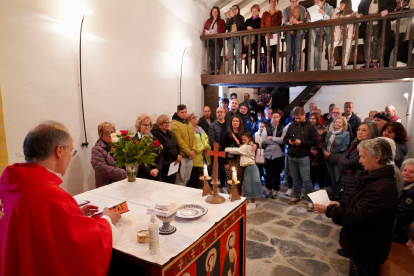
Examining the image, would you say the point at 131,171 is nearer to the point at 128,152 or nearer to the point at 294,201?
the point at 128,152

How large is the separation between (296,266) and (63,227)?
255cm

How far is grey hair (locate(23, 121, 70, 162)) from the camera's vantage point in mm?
1445

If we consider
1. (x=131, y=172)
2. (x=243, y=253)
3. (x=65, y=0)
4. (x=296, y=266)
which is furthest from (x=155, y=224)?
(x=65, y=0)

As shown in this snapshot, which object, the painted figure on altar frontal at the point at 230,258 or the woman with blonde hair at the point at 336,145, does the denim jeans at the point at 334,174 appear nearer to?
the woman with blonde hair at the point at 336,145

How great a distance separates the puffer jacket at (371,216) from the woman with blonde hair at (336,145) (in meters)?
2.52

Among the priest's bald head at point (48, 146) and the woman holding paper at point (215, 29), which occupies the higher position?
the woman holding paper at point (215, 29)

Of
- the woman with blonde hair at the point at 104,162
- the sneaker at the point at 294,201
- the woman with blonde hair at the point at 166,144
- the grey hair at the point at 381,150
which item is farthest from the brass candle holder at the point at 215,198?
the sneaker at the point at 294,201

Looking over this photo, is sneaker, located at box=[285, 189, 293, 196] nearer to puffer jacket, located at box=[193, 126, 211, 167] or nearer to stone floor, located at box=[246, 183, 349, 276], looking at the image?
stone floor, located at box=[246, 183, 349, 276]

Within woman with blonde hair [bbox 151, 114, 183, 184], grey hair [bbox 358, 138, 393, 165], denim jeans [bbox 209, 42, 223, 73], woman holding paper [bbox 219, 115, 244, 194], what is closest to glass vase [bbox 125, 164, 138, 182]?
woman with blonde hair [bbox 151, 114, 183, 184]

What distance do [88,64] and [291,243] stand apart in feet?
12.9

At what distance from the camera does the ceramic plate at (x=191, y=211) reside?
6.31ft

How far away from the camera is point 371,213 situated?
6.43 ft

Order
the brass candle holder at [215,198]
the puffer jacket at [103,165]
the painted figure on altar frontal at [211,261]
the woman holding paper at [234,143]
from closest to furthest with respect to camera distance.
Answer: the painted figure on altar frontal at [211,261] → the brass candle holder at [215,198] → the puffer jacket at [103,165] → the woman holding paper at [234,143]

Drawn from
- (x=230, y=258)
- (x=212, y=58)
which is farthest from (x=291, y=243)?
(x=212, y=58)
